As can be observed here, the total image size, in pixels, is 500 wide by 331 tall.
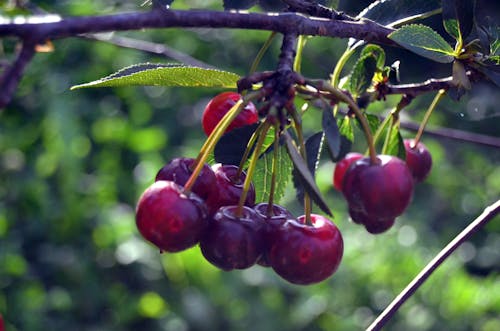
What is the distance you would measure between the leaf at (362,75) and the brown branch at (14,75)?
601 mm

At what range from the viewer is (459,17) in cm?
100

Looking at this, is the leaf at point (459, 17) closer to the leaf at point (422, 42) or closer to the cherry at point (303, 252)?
the leaf at point (422, 42)

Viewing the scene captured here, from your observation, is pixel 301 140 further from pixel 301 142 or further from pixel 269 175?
pixel 269 175

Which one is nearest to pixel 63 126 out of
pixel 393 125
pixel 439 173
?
pixel 439 173

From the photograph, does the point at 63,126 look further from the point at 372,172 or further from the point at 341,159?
the point at 372,172

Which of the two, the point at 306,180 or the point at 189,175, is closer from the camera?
the point at 306,180

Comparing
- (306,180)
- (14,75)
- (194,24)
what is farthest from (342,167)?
(14,75)

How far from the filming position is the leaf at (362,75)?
42.4 inches

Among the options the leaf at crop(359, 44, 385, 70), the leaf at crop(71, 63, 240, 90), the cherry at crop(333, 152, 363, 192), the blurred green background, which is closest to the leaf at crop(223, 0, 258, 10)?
the leaf at crop(71, 63, 240, 90)

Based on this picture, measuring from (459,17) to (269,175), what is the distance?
0.29m

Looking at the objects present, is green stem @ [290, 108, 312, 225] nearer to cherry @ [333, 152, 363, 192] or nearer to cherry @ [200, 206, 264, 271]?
cherry @ [200, 206, 264, 271]

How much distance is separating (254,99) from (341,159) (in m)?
0.43

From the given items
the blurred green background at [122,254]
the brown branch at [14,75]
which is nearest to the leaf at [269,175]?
the brown branch at [14,75]

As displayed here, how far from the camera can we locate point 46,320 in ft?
8.29
